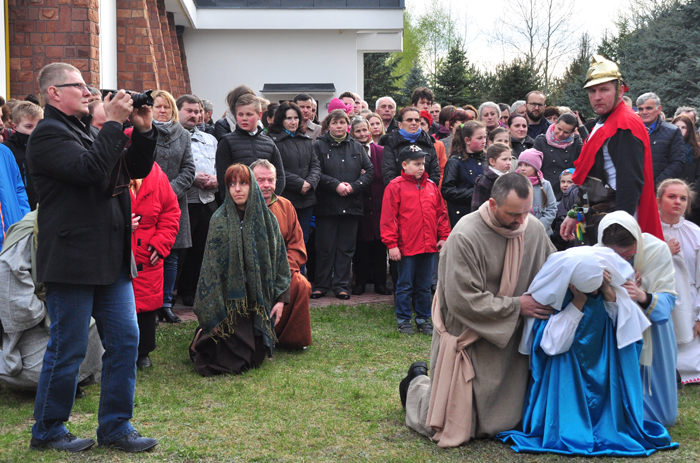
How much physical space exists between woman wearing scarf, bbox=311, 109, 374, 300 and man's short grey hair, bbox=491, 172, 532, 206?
4.40 meters

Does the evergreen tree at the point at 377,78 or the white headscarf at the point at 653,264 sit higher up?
the evergreen tree at the point at 377,78

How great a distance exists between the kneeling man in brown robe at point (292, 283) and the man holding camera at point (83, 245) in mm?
2222

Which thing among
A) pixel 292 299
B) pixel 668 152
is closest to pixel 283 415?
pixel 292 299

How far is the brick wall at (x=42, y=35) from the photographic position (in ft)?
31.0

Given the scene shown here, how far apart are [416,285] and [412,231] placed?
596mm

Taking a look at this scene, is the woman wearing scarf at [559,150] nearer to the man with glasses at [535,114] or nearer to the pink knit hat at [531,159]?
the pink knit hat at [531,159]

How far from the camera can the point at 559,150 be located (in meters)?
8.64

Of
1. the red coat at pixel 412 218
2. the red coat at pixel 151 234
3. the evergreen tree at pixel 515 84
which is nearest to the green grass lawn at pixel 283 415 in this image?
the red coat at pixel 151 234

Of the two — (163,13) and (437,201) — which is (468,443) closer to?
(437,201)

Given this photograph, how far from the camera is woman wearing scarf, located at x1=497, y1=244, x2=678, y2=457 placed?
4.09 meters

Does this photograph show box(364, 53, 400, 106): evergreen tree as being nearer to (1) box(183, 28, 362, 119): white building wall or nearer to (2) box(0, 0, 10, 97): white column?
(1) box(183, 28, 362, 119): white building wall

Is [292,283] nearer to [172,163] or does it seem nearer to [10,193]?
[172,163]

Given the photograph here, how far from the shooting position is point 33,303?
16.1 ft

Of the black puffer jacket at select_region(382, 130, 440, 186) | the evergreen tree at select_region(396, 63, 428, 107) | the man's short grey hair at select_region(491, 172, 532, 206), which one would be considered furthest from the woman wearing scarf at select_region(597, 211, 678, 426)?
the evergreen tree at select_region(396, 63, 428, 107)
